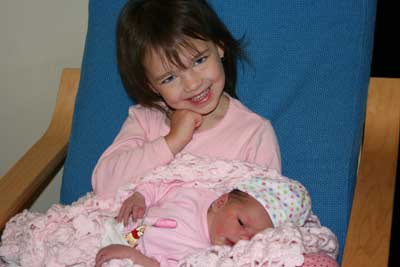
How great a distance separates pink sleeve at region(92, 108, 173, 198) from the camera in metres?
1.58

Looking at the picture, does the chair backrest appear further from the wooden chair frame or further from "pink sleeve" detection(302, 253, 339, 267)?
"pink sleeve" detection(302, 253, 339, 267)

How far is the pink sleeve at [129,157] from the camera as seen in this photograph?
158cm

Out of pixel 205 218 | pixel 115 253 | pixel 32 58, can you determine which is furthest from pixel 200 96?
pixel 32 58

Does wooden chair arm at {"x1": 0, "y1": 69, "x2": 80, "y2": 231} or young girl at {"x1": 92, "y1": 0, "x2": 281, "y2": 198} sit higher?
young girl at {"x1": 92, "y1": 0, "x2": 281, "y2": 198}

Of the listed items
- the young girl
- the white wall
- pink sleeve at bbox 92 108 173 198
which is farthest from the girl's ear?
the white wall

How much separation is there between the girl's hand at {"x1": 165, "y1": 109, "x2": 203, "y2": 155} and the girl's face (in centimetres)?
2

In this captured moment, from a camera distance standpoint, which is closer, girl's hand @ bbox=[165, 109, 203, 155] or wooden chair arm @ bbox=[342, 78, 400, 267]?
wooden chair arm @ bbox=[342, 78, 400, 267]

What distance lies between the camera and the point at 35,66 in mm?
2193

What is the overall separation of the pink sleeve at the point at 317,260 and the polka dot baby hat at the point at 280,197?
0.32 ft

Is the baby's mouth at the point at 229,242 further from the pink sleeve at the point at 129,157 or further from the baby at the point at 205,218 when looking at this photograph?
the pink sleeve at the point at 129,157

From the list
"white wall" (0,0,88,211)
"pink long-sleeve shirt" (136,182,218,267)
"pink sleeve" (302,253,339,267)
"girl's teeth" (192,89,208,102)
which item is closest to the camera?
"pink sleeve" (302,253,339,267)

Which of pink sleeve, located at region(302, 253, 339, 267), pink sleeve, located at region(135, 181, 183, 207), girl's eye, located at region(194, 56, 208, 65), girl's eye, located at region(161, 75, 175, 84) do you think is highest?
girl's eye, located at region(194, 56, 208, 65)

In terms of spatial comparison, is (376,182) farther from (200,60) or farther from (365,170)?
(200,60)

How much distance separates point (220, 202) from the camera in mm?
1441
